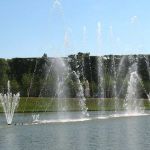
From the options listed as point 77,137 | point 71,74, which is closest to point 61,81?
point 71,74

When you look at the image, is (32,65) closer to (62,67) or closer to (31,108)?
(31,108)

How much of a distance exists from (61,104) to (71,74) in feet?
24.3

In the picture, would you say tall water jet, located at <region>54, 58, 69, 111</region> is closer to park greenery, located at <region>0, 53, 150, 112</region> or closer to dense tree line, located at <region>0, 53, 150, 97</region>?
dense tree line, located at <region>0, 53, 150, 97</region>

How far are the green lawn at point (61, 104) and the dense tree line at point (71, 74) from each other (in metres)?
3.44

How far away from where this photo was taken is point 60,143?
3506 centimetres

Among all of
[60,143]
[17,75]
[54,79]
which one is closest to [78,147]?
[60,143]

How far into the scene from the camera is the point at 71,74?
99812mm

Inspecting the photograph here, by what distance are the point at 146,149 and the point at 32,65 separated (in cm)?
10696

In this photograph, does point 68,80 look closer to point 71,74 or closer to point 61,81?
point 61,81

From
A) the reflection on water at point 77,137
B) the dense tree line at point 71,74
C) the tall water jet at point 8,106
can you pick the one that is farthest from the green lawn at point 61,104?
the reflection on water at point 77,137

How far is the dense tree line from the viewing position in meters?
100

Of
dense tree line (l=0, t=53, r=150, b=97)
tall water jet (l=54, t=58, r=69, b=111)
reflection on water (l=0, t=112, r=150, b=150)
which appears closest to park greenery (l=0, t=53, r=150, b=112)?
dense tree line (l=0, t=53, r=150, b=97)

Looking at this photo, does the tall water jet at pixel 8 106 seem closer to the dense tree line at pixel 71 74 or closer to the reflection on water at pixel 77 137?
the reflection on water at pixel 77 137

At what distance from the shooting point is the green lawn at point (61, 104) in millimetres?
90750
